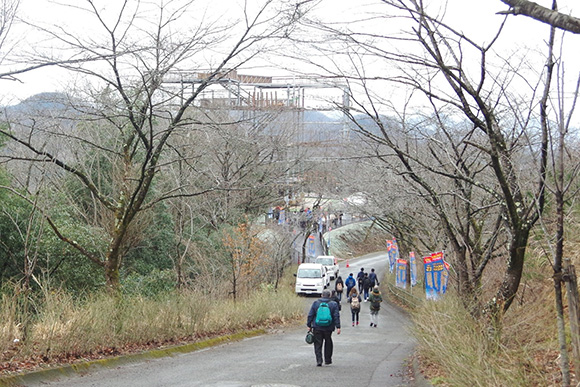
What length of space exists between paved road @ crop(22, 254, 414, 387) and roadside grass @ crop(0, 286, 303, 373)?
22.7 inches

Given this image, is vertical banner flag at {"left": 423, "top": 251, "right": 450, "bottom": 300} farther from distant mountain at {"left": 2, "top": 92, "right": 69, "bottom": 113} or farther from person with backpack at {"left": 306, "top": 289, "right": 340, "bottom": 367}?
distant mountain at {"left": 2, "top": 92, "right": 69, "bottom": 113}

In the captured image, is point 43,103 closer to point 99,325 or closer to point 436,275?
point 99,325

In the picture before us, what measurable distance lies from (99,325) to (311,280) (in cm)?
2468

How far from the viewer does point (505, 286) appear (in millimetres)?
8109

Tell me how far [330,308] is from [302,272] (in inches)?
931

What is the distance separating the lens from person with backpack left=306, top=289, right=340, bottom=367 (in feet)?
36.2

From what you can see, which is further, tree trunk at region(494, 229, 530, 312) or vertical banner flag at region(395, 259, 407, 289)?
vertical banner flag at region(395, 259, 407, 289)

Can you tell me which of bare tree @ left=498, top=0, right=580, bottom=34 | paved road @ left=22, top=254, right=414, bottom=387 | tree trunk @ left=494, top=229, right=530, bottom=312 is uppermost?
bare tree @ left=498, top=0, right=580, bottom=34

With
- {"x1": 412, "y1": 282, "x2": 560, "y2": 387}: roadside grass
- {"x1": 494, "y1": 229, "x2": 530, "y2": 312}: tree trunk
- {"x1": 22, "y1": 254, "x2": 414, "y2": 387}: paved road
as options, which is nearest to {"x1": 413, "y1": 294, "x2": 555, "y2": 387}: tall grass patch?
{"x1": 412, "y1": 282, "x2": 560, "y2": 387}: roadside grass

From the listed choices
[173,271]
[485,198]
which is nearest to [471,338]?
[485,198]

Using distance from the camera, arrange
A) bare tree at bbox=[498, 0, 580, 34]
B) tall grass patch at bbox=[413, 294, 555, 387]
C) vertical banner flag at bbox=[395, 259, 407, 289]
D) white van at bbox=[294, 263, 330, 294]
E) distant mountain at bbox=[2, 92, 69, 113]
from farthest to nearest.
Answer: white van at bbox=[294, 263, 330, 294], vertical banner flag at bbox=[395, 259, 407, 289], distant mountain at bbox=[2, 92, 69, 113], tall grass patch at bbox=[413, 294, 555, 387], bare tree at bbox=[498, 0, 580, 34]

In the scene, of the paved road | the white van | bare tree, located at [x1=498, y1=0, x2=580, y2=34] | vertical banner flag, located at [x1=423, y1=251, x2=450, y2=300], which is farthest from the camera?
the white van

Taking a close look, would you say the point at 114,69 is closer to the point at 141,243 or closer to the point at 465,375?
the point at 465,375

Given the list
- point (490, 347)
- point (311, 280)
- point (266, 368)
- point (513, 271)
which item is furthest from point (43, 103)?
point (311, 280)
